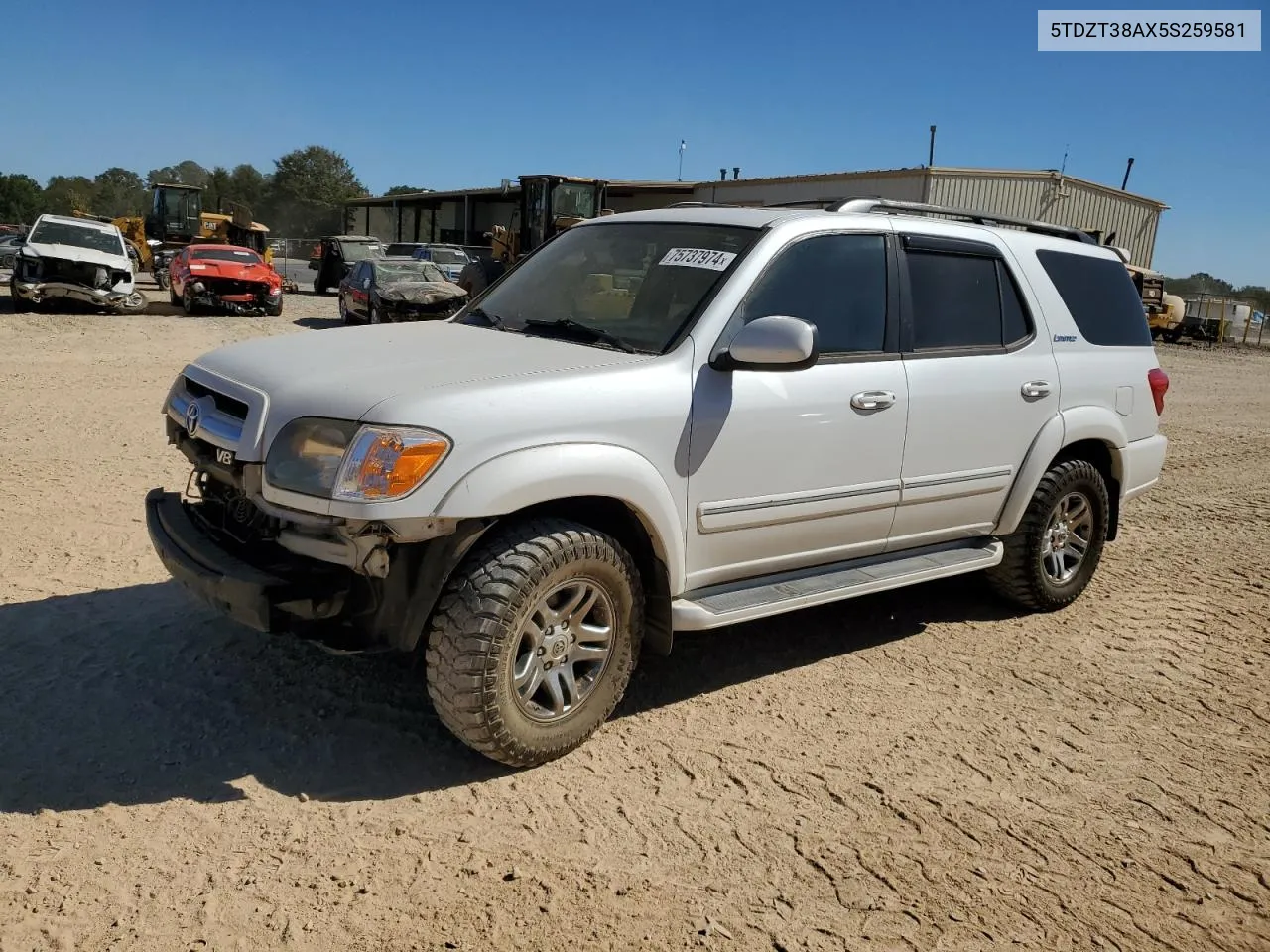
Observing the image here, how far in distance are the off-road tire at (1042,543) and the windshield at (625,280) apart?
88.4 inches

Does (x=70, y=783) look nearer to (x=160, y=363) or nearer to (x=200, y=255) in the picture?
(x=160, y=363)

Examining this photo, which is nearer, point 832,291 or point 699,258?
point 699,258

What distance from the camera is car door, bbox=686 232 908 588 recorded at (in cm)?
383

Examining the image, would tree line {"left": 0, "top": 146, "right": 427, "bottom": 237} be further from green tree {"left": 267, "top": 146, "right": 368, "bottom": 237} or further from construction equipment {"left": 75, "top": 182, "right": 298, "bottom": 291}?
construction equipment {"left": 75, "top": 182, "right": 298, "bottom": 291}

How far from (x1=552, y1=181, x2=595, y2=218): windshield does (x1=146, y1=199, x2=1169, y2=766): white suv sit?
17.5 m

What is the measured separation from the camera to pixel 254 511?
3553 millimetres

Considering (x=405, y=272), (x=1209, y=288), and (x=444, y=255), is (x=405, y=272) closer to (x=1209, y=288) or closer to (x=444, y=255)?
(x=444, y=255)

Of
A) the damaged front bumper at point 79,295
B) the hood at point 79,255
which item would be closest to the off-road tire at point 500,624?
the damaged front bumper at point 79,295

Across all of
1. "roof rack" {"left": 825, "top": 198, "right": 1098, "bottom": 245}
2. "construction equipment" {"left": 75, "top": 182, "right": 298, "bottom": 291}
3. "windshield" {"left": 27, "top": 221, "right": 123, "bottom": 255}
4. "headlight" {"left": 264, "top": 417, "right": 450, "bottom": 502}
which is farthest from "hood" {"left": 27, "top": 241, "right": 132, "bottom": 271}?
"headlight" {"left": 264, "top": 417, "right": 450, "bottom": 502}

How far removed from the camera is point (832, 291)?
168 inches

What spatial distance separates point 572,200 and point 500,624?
20123mm

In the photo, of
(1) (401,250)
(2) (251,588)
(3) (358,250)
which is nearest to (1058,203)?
(1) (401,250)

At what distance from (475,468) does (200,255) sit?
Result: 19.4 m

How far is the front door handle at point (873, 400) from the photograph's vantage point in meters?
4.20
